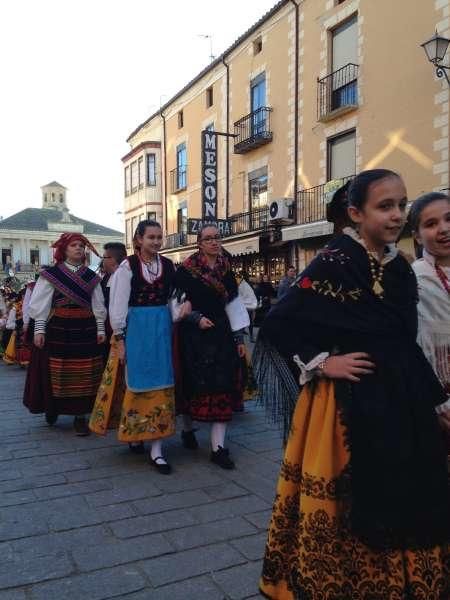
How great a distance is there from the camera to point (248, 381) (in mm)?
5734

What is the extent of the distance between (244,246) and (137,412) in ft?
50.4

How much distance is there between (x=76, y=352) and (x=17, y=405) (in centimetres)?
189

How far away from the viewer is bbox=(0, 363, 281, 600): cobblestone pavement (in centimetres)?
249

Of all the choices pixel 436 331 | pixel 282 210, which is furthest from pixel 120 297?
pixel 282 210

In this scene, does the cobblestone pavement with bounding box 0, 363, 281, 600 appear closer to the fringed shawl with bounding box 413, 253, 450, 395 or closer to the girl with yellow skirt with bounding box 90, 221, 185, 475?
the girl with yellow skirt with bounding box 90, 221, 185, 475

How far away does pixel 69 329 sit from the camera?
5273 mm

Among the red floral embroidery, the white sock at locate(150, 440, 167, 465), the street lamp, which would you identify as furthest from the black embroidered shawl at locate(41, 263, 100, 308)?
the street lamp

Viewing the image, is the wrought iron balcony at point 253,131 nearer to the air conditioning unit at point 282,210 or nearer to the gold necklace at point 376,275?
the air conditioning unit at point 282,210

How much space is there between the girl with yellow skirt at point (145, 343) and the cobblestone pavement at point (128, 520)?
33cm

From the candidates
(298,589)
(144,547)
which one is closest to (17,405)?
(144,547)

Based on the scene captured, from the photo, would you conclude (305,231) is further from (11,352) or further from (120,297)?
(120,297)

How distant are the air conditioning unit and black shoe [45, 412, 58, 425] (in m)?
12.9

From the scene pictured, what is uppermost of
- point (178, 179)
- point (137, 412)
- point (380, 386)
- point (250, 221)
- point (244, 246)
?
point (178, 179)

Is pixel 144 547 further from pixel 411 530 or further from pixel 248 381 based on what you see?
pixel 248 381
